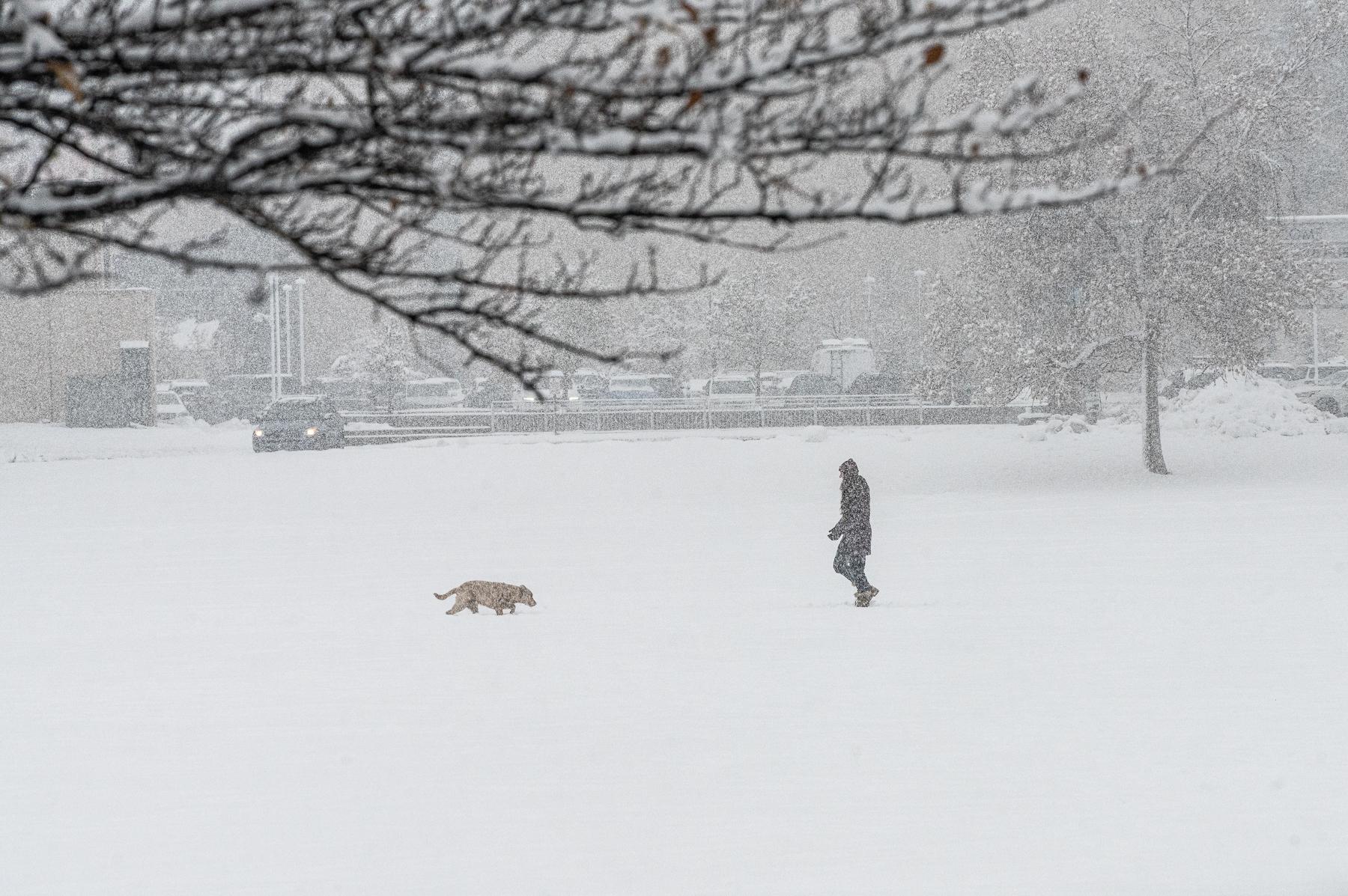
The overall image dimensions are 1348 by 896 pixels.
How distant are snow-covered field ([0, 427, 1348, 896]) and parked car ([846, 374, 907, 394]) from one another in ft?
113

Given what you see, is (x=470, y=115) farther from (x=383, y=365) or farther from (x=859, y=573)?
(x=383, y=365)

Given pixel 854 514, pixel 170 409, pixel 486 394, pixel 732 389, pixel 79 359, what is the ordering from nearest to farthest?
pixel 854 514 < pixel 79 359 < pixel 170 409 < pixel 732 389 < pixel 486 394

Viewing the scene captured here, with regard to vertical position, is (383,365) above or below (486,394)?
above

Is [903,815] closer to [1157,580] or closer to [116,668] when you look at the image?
[116,668]

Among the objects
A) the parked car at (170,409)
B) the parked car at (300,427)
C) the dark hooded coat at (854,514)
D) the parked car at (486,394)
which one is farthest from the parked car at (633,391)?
the dark hooded coat at (854,514)

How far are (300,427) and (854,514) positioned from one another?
30.2 meters

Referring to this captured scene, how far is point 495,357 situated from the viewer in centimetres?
404

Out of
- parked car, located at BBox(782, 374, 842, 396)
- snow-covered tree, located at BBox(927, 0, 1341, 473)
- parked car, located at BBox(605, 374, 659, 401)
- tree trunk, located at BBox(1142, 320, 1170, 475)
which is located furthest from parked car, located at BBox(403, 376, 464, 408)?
tree trunk, located at BBox(1142, 320, 1170, 475)

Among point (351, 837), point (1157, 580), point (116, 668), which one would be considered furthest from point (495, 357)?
point (1157, 580)

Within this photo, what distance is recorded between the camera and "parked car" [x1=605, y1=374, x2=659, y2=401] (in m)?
59.5

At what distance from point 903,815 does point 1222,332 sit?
24.0 metres

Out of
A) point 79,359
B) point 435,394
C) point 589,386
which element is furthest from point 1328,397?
point 79,359

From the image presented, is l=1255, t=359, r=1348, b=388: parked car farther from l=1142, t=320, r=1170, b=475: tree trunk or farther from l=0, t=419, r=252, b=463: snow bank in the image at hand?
l=0, t=419, r=252, b=463: snow bank

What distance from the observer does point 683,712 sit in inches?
422
